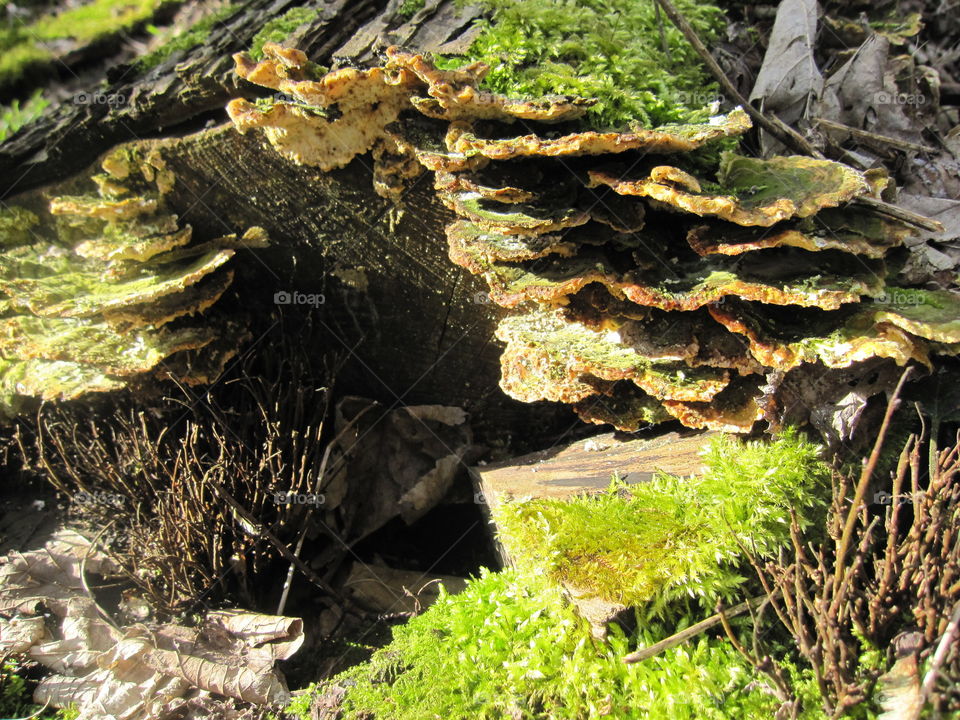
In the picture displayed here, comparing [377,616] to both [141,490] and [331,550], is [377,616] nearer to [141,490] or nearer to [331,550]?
[331,550]

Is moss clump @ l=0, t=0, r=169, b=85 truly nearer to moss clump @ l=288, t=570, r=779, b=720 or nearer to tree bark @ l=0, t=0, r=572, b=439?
tree bark @ l=0, t=0, r=572, b=439

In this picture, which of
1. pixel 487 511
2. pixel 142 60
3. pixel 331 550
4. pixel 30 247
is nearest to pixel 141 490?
pixel 331 550

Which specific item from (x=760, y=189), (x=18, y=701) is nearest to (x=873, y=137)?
(x=760, y=189)

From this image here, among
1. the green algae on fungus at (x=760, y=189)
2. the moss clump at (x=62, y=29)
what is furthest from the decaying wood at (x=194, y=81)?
the moss clump at (x=62, y=29)

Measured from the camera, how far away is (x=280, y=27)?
9.53 feet

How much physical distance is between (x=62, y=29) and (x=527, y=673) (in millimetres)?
6716

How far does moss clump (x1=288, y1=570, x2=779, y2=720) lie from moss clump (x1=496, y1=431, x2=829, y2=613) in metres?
0.16

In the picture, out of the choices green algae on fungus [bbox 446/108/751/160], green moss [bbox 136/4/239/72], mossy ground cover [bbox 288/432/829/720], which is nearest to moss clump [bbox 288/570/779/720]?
mossy ground cover [bbox 288/432/829/720]

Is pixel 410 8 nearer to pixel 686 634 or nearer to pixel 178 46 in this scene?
pixel 178 46

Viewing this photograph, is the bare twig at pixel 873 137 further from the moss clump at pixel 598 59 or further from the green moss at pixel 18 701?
the green moss at pixel 18 701

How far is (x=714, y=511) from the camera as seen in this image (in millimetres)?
2396

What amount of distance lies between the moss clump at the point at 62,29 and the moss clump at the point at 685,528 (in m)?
5.39

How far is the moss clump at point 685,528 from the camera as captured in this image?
2.31 metres

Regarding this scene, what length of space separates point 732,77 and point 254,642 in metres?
3.61
